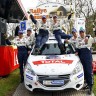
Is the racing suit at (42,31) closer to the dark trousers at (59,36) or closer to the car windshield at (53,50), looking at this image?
the dark trousers at (59,36)

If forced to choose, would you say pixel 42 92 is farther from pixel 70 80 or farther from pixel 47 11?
pixel 47 11

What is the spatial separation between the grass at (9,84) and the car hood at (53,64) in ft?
4.12

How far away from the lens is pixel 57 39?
420 inches

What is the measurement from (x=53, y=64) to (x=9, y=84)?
258cm

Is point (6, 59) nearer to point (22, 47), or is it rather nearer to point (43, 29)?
point (22, 47)

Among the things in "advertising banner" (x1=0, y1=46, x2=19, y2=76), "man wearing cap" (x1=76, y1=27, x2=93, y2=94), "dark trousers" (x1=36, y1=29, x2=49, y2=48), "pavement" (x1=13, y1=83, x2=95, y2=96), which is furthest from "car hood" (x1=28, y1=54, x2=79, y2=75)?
"advertising banner" (x1=0, y1=46, x2=19, y2=76)

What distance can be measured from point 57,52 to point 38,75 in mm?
1722

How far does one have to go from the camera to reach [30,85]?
8742mm

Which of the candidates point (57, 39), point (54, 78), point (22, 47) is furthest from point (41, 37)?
point (54, 78)

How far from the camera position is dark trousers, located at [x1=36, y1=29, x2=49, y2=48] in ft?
34.4

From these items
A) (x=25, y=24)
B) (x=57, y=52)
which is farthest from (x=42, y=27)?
(x=25, y=24)

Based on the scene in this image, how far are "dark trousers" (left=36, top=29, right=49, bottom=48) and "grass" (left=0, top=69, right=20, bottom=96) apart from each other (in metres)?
1.69

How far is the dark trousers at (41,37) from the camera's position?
1049cm

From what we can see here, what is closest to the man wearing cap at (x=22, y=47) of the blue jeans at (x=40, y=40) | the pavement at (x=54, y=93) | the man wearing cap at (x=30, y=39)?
the man wearing cap at (x=30, y=39)
